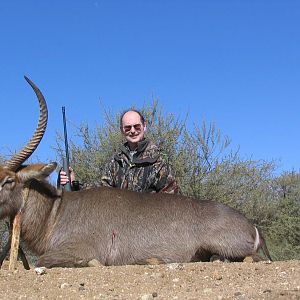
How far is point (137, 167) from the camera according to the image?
8906 millimetres

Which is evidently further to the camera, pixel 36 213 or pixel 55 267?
pixel 36 213

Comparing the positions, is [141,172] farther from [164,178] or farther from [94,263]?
[94,263]

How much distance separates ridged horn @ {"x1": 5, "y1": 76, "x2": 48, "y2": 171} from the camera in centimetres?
769

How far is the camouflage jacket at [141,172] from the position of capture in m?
8.86

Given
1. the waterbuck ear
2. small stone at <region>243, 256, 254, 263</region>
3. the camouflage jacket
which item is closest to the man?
the camouflage jacket

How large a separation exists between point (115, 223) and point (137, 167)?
1.46 metres

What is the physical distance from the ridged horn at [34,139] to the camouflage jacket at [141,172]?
1.56 metres

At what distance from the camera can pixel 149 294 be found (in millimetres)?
4988

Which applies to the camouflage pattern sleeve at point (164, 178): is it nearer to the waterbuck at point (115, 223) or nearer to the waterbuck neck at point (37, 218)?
the waterbuck at point (115, 223)

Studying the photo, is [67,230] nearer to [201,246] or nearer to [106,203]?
[106,203]

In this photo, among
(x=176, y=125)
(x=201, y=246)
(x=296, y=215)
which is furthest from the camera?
(x=296, y=215)

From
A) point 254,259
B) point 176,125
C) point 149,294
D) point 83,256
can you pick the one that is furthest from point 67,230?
point 176,125

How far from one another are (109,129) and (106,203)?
29.3ft

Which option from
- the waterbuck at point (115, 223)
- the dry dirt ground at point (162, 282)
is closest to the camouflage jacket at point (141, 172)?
the waterbuck at point (115, 223)
